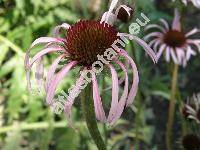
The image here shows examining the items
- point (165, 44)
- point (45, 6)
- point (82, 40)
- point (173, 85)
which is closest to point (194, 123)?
point (173, 85)

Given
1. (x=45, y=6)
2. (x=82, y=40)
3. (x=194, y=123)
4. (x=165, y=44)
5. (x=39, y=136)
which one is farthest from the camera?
(x=45, y=6)

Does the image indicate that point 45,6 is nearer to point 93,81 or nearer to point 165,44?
point 165,44

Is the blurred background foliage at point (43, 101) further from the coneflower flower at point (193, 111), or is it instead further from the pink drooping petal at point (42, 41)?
the pink drooping petal at point (42, 41)

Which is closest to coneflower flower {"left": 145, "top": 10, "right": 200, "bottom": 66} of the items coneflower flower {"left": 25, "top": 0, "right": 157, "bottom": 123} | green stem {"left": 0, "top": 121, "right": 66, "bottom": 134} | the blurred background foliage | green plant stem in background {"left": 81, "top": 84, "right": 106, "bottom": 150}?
the blurred background foliage

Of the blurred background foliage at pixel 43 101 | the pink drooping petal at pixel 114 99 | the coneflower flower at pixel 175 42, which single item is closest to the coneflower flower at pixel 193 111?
the coneflower flower at pixel 175 42

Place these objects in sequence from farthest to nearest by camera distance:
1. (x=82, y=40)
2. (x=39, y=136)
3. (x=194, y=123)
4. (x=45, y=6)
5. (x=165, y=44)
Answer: (x=45, y=6) → (x=39, y=136) → (x=165, y=44) → (x=194, y=123) → (x=82, y=40)

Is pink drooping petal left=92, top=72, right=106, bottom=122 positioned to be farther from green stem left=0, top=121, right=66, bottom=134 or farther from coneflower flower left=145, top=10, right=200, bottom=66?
green stem left=0, top=121, right=66, bottom=134

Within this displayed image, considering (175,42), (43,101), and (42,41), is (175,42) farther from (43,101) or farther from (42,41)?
(42,41)

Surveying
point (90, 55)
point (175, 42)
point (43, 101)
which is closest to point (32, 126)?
point (43, 101)
